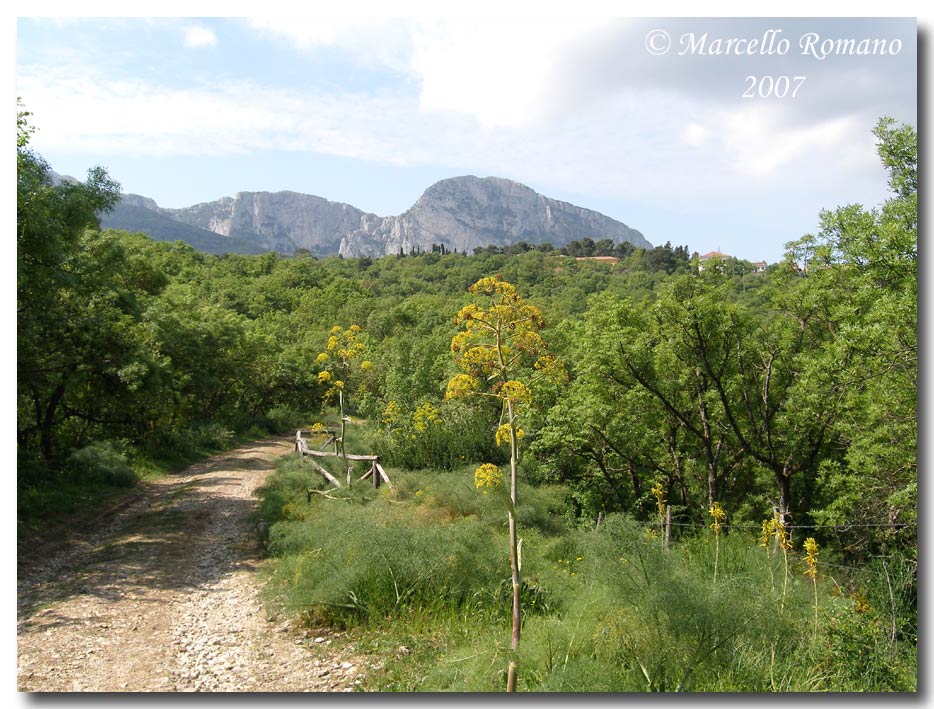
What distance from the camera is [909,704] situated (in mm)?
4316

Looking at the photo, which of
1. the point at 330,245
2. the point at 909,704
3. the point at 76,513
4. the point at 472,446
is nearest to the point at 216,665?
the point at 909,704

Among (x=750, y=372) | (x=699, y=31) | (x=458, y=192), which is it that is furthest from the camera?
(x=458, y=192)

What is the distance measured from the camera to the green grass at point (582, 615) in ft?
13.7

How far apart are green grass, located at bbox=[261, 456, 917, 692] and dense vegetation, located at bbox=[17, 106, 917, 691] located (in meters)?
0.02

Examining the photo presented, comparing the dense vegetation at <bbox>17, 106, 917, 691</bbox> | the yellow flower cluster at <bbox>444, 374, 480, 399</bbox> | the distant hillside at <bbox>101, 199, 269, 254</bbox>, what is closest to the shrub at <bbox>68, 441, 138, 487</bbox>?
the dense vegetation at <bbox>17, 106, 917, 691</bbox>

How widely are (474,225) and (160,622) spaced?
79.3m

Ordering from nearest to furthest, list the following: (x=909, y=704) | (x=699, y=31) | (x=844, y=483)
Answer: (x=909, y=704) < (x=699, y=31) < (x=844, y=483)

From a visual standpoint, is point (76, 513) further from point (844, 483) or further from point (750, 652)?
point (844, 483)

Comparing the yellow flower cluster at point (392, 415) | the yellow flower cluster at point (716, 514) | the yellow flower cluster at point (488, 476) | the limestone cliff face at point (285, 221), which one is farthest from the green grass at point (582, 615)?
the limestone cliff face at point (285, 221)

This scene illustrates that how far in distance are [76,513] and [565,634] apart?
887cm

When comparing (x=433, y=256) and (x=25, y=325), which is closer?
(x=25, y=325)

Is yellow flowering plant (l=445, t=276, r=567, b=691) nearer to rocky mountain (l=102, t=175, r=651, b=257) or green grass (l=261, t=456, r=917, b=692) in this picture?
green grass (l=261, t=456, r=917, b=692)

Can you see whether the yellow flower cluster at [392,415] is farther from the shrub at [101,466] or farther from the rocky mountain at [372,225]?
the rocky mountain at [372,225]

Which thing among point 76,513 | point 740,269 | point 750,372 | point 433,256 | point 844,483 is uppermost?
point 433,256
